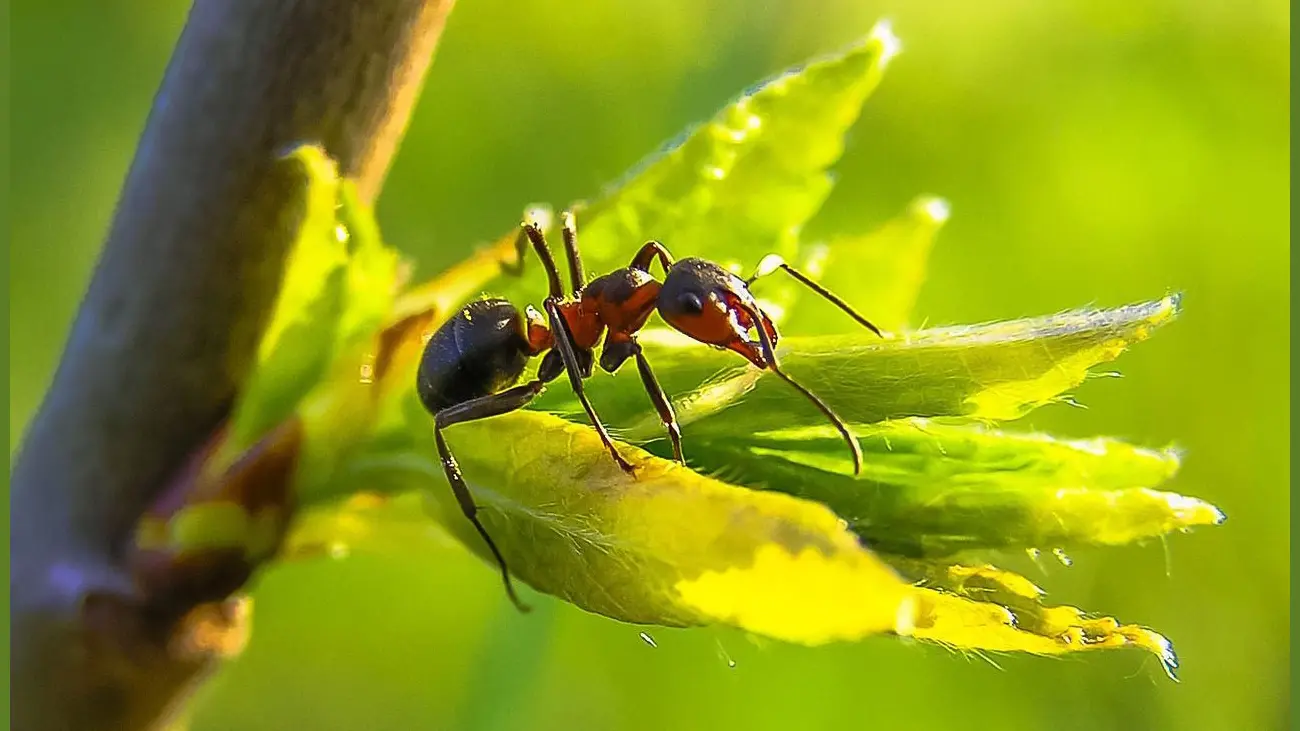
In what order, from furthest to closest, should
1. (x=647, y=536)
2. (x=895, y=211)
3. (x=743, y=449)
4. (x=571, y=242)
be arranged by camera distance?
(x=895, y=211)
(x=571, y=242)
(x=743, y=449)
(x=647, y=536)

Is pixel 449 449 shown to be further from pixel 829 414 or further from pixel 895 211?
pixel 895 211

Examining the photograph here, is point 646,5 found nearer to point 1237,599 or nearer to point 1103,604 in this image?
point 1103,604

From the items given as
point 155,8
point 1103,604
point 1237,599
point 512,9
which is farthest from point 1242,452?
point 155,8

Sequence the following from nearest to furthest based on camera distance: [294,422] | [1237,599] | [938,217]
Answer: [294,422] → [938,217] → [1237,599]

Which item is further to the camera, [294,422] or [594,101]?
[594,101]

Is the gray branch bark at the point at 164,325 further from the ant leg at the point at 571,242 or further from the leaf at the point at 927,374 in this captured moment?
the leaf at the point at 927,374

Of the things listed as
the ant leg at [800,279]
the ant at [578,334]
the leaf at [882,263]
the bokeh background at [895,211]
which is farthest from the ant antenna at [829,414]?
the bokeh background at [895,211]

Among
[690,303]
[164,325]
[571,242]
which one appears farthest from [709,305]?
[164,325]
